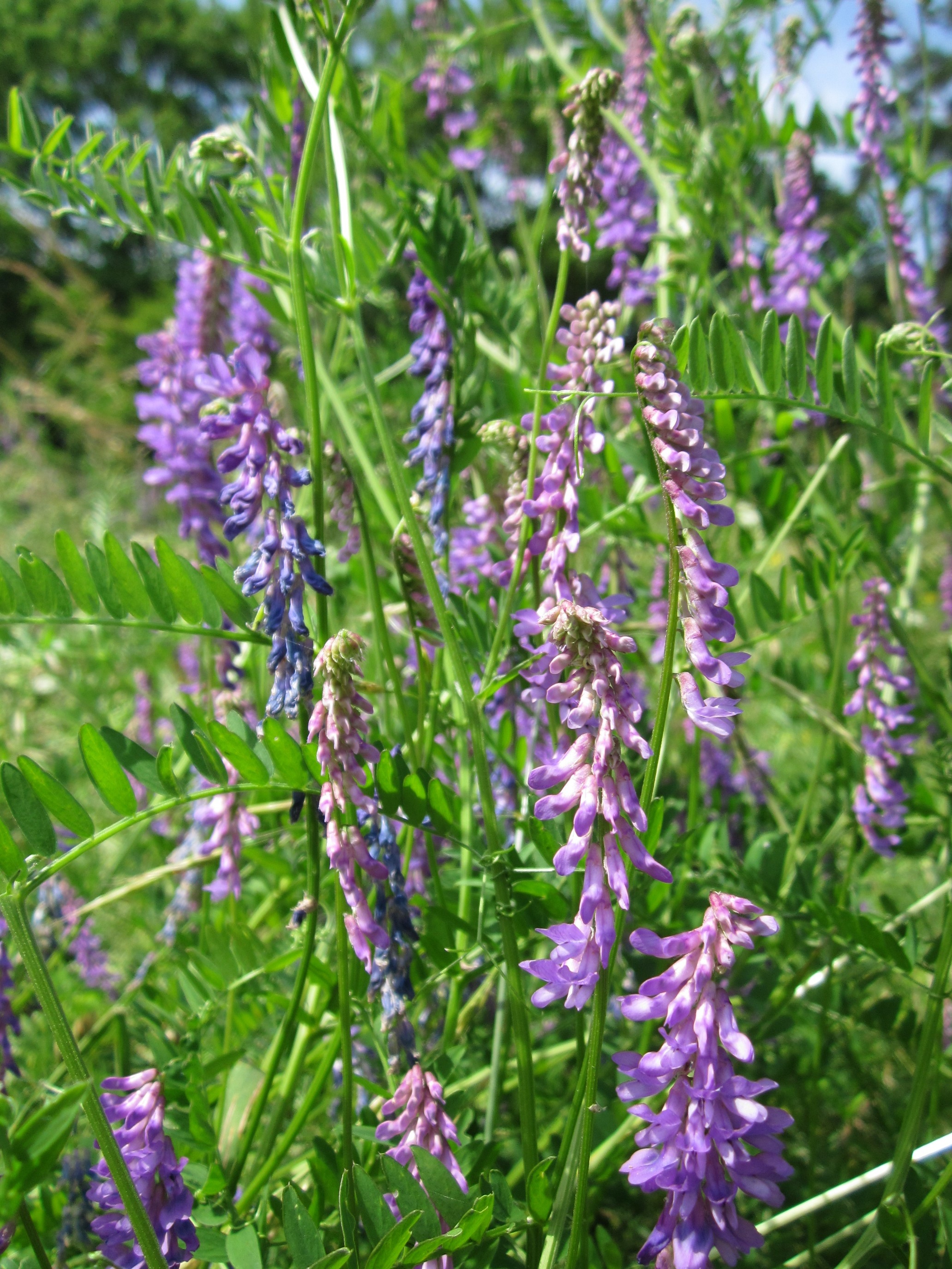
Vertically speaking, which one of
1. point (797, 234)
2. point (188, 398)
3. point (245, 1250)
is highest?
point (797, 234)

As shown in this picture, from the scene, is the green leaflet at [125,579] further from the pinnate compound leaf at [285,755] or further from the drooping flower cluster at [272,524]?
the pinnate compound leaf at [285,755]

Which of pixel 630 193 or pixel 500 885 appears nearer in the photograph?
pixel 500 885

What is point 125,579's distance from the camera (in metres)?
0.90

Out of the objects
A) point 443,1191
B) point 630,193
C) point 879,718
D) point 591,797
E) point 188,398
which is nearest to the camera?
point 591,797

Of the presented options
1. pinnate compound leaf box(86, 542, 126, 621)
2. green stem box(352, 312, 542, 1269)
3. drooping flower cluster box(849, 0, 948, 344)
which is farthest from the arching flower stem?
drooping flower cluster box(849, 0, 948, 344)

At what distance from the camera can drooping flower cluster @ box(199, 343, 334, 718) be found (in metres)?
0.86

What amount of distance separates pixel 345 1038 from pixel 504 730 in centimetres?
50

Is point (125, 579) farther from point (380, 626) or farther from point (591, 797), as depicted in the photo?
point (591, 797)

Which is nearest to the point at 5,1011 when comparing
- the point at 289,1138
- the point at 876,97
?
the point at 289,1138

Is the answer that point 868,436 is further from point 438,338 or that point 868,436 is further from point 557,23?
point 557,23

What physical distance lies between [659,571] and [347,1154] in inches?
45.0

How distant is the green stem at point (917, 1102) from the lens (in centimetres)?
80

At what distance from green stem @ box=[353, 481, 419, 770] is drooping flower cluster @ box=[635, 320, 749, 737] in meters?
0.35

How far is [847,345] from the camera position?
942mm
